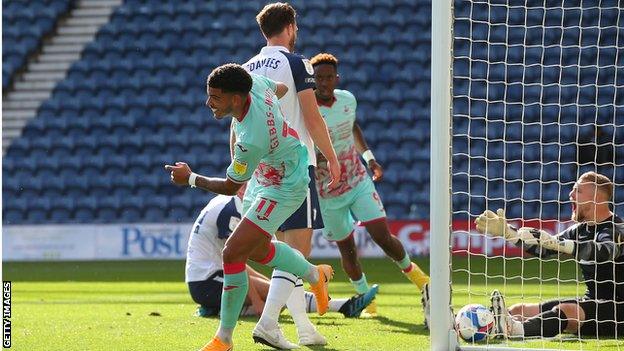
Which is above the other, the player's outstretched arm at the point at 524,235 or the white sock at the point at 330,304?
the player's outstretched arm at the point at 524,235

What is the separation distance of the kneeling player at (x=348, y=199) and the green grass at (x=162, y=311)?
40 centimetres

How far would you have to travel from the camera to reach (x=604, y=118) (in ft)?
52.7

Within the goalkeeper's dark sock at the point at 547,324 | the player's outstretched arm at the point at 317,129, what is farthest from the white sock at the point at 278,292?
the goalkeeper's dark sock at the point at 547,324

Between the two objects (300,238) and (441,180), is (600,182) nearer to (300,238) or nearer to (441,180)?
(441,180)

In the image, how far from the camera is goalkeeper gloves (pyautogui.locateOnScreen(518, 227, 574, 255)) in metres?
5.61

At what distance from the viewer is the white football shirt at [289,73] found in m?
6.01

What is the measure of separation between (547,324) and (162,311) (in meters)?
3.30

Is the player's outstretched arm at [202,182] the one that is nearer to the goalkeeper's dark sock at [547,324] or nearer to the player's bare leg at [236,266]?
the player's bare leg at [236,266]

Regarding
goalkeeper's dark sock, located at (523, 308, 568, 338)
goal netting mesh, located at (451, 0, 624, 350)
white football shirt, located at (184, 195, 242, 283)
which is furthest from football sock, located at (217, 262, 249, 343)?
goal netting mesh, located at (451, 0, 624, 350)

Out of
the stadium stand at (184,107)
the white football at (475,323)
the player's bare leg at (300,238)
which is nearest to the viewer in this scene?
the white football at (475,323)

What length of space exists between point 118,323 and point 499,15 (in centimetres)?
1144

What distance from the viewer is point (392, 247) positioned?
789 cm

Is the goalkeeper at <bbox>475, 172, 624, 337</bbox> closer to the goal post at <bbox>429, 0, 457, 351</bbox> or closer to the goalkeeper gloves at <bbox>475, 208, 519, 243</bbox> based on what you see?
the goalkeeper gloves at <bbox>475, 208, 519, 243</bbox>

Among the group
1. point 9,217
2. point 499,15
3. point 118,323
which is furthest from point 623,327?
point 9,217
